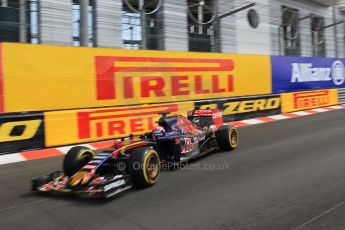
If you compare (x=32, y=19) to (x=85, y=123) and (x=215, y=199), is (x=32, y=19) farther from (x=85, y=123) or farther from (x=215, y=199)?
(x=215, y=199)

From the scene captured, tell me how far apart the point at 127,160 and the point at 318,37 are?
26.2m

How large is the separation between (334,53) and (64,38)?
21511mm

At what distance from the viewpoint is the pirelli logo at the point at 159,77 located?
433 inches

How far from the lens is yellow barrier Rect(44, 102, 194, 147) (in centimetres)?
979

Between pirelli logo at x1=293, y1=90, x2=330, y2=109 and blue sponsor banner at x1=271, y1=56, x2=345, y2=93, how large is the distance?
12.2 inches

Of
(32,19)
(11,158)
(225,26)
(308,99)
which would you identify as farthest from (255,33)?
(11,158)

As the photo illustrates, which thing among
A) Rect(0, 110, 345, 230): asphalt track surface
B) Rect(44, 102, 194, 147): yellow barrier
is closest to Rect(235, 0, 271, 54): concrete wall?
Rect(44, 102, 194, 147): yellow barrier

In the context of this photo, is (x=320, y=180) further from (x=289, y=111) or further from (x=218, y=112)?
(x=289, y=111)

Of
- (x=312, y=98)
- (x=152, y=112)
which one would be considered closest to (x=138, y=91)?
(x=152, y=112)

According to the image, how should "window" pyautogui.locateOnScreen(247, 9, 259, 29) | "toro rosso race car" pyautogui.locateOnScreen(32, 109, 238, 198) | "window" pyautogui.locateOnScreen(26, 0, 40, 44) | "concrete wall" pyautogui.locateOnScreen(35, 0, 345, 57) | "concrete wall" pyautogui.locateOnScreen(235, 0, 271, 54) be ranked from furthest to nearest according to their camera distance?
"window" pyautogui.locateOnScreen(247, 9, 259, 29), "concrete wall" pyautogui.locateOnScreen(235, 0, 271, 54), "concrete wall" pyautogui.locateOnScreen(35, 0, 345, 57), "window" pyautogui.locateOnScreen(26, 0, 40, 44), "toro rosso race car" pyautogui.locateOnScreen(32, 109, 238, 198)

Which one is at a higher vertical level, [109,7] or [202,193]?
[109,7]

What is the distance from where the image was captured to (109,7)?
16.0 metres

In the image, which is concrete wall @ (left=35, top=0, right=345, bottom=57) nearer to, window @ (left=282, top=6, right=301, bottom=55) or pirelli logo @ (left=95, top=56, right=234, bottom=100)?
window @ (left=282, top=6, right=301, bottom=55)

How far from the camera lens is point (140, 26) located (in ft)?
55.7
